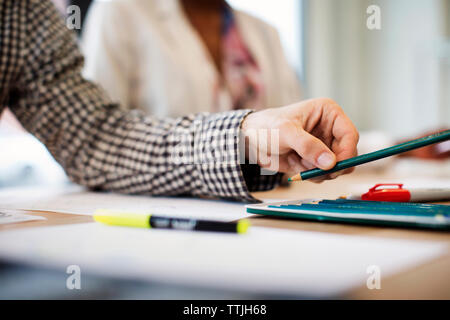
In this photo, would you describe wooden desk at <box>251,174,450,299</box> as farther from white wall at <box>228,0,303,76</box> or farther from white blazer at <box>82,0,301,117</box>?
white wall at <box>228,0,303,76</box>

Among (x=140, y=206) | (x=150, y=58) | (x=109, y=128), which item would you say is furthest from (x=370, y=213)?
(x=150, y=58)

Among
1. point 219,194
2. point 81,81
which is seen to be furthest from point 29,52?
point 219,194

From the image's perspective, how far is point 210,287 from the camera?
0.18m

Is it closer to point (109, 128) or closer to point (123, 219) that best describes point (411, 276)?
point (123, 219)

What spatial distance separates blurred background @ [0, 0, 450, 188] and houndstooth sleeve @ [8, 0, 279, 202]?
5.48ft

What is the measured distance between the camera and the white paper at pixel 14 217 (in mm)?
321

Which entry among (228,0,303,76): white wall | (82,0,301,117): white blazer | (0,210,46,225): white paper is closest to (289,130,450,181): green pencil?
(0,210,46,225): white paper

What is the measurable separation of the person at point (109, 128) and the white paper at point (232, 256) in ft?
0.56

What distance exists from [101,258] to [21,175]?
0.88m

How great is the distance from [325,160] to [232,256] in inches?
6.8

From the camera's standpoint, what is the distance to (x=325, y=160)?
358 millimetres

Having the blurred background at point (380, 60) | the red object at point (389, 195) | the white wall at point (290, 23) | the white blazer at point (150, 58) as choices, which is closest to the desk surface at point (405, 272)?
the red object at point (389, 195)

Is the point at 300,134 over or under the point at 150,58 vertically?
under

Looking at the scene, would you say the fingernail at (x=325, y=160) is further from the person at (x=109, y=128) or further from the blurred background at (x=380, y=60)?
the blurred background at (x=380, y=60)
